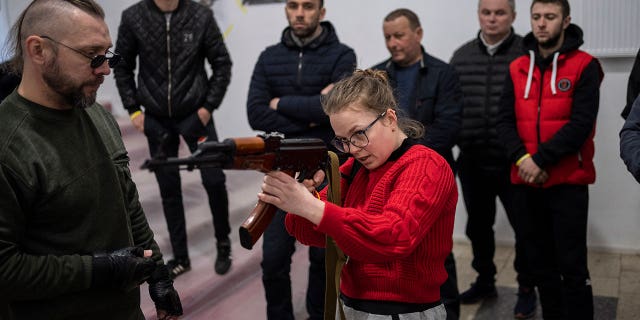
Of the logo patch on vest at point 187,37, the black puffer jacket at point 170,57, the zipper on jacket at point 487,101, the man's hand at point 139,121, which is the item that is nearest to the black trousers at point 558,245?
the zipper on jacket at point 487,101

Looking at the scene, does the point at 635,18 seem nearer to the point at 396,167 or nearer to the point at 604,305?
the point at 604,305

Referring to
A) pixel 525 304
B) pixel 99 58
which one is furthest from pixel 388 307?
pixel 525 304

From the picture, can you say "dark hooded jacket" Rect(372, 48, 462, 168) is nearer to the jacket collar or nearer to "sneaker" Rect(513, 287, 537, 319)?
the jacket collar

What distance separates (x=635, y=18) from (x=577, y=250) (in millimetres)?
1980

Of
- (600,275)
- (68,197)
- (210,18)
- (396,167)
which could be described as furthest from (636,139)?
(210,18)

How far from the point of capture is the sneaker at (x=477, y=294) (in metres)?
4.73

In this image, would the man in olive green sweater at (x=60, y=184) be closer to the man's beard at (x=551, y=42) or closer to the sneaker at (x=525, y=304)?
the man's beard at (x=551, y=42)

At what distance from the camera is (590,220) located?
5.51 meters

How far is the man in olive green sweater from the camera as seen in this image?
2.00m

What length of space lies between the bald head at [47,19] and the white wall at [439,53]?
263cm

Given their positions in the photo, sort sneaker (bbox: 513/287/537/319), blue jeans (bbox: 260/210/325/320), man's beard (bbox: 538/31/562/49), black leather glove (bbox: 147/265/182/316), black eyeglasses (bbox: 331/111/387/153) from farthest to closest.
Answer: sneaker (bbox: 513/287/537/319) → man's beard (bbox: 538/31/562/49) → blue jeans (bbox: 260/210/325/320) → black leather glove (bbox: 147/265/182/316) → black eyeglasses (bbox: 331/111/387/153)

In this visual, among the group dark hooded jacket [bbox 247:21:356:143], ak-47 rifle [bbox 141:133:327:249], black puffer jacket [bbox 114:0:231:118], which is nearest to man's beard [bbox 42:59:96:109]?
ak-47 rifle [bbox 141:133:327:249]

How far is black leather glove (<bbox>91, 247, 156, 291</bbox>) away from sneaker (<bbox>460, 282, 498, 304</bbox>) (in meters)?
2.91

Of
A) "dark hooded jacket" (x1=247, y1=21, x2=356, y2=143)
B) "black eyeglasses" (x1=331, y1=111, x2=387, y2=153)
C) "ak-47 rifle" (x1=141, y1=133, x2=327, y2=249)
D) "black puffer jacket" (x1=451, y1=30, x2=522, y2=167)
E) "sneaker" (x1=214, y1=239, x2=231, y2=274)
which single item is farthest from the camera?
"sneaker" (x1=214, y1=239, x2=231, y2=274)
